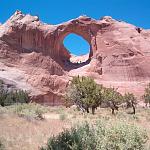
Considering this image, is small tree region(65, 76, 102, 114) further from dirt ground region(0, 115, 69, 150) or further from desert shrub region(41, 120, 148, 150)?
desert shrub region(41, 120, 148, 150)

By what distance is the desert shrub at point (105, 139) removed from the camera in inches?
269

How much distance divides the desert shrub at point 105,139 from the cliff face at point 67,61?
163ft

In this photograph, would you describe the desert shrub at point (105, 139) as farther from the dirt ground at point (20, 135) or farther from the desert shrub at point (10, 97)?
the desert shrub at point (10, 97)

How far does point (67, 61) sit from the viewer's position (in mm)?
69562

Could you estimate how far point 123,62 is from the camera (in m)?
64.3

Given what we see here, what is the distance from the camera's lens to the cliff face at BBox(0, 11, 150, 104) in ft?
198

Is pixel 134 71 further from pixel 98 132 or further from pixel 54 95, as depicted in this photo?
pixel 98 132

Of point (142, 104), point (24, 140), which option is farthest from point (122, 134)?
point (142, 104)

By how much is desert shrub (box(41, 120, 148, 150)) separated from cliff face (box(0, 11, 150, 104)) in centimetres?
4974

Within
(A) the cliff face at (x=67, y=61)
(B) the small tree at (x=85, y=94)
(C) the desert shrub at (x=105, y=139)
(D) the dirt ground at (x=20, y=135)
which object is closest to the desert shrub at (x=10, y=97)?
(A) the cliff face at (x=67, y=61)

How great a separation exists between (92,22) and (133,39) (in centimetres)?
856

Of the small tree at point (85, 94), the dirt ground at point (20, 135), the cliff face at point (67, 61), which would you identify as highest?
the cliff face at point (67, 61)

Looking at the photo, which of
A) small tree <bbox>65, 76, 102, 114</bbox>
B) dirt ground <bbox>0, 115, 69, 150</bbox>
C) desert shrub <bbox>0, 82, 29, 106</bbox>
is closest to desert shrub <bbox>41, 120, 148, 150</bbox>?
dirt ground <bbox>0, 115, 69, 150</bbox>

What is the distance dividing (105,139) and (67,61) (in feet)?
206
